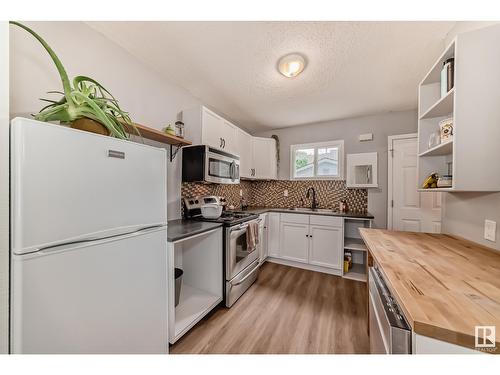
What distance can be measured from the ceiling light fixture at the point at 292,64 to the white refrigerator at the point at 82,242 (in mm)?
1475

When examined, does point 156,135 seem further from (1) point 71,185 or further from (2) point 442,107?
(2) point 442,107

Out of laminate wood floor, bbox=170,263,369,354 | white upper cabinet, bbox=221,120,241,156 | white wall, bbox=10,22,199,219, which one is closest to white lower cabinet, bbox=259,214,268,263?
laminate wood floor, bbox=170,263,369,354

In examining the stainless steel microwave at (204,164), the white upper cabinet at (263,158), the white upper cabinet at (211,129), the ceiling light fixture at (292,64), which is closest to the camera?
the ceiling light fixture at (292,64)

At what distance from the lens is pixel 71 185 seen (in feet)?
2.60

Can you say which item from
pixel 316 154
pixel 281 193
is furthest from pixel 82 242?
pixel 316 154

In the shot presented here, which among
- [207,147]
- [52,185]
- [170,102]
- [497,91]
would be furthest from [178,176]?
[497,91]

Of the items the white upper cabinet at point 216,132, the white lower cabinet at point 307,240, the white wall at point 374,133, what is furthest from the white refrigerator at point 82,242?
the white wall at point 374,133

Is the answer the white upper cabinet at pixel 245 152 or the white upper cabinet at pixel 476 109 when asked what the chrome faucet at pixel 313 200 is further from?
the white upper cabinet at pixel 476 109

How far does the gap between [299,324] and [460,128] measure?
5.99 feet

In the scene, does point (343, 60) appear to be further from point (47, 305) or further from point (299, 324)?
point (47, 305)

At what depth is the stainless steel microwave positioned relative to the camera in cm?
202

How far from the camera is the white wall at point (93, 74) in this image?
116cm

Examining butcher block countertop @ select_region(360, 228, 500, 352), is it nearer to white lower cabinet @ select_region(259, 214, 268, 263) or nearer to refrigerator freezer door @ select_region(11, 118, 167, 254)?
refrigerator freezer door @ select_region(11, 118, 167, 254)
